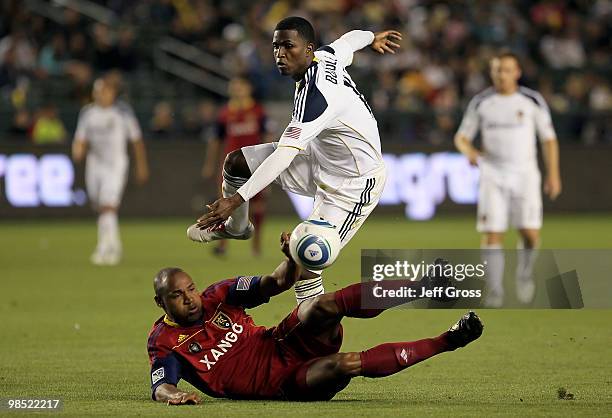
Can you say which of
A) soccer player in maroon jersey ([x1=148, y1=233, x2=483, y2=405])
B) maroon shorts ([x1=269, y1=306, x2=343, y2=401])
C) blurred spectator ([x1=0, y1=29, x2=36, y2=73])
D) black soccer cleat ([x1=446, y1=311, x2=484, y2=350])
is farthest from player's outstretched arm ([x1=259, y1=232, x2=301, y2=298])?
blurred spectator ([x1=0, y1=29, x2=36, y2=73])

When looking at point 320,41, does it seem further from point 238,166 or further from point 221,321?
point 221,321

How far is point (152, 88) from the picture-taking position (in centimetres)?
2548

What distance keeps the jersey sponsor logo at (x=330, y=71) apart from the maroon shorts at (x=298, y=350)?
155 centimetres

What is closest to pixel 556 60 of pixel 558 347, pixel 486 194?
pixel 486 194

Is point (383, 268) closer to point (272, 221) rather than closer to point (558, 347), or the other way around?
point (558, 347)

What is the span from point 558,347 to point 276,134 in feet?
45.3

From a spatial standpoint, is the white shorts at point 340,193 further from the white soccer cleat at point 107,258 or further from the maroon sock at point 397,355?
the white soccer cleat at point 107,258

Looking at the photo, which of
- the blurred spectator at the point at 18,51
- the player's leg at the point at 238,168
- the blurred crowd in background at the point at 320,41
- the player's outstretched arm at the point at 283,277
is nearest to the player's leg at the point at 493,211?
the player's leg at the point at 238,168

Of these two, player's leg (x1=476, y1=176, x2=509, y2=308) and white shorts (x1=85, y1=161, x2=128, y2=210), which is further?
white shorts (x1=85, y1=161, x2=128, y2=210)

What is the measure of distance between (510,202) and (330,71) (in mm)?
5067

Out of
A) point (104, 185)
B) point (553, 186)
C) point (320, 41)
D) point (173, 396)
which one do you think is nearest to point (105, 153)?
point (104, 185)

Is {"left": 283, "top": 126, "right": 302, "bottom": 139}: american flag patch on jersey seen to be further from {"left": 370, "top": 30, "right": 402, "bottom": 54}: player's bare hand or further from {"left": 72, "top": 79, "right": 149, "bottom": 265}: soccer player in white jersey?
{"left": 72, "top": 79, "right": 149, "bottom": 265}: soccer player in white jersey

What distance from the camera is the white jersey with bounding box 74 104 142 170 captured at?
683 inches

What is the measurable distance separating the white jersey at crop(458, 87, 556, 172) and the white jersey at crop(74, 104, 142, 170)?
6123mm
